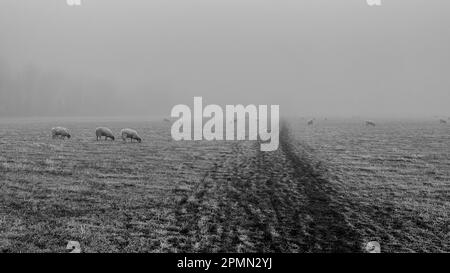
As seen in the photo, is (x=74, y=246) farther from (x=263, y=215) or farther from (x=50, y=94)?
(x=50, y=94)

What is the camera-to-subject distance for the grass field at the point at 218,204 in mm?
9664

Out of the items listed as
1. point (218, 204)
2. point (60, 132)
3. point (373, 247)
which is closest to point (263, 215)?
point (218, 204)

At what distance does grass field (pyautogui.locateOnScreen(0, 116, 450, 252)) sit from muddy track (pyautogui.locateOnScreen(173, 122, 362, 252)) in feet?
0.14

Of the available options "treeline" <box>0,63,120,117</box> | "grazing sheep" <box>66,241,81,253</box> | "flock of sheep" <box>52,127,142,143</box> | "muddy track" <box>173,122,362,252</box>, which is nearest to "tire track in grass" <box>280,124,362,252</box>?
"muddy track" <box>173,122,362,252</box>

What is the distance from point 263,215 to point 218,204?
217 cm

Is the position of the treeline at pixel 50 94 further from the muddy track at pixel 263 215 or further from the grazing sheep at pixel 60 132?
the muddy track at pixel 263 215

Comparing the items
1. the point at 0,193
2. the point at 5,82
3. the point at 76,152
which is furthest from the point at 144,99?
the point at 0,193

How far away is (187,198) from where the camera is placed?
566 inches

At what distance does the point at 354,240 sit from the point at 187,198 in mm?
7267

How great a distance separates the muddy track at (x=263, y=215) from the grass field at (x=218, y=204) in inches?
1.7

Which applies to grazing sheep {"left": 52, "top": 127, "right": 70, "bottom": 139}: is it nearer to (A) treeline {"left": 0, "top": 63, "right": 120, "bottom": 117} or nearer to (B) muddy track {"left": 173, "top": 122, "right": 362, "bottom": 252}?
(B) muddy track {"left": 173, "top": 122, "right": 362, "bottom": 252}

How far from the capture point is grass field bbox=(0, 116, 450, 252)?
9.66 meters
